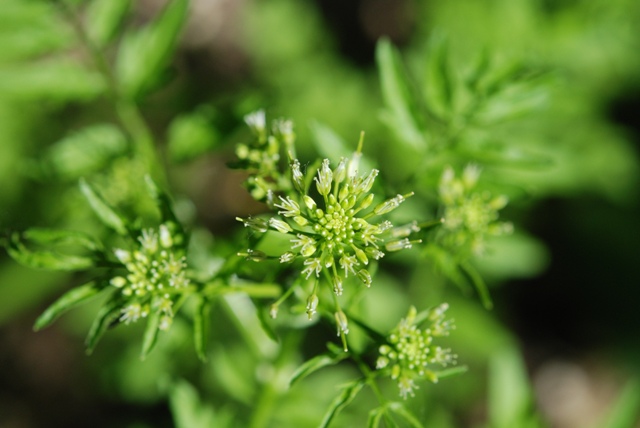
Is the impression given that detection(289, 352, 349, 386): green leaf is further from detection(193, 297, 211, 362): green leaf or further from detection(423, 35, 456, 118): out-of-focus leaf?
detection(423, 35, 456, 118): out-of-focus leaf

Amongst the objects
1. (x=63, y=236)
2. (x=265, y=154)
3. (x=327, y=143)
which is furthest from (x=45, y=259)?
(x=327, y=143)

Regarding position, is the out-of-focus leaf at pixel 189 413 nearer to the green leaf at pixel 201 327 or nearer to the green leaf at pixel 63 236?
the green leaf at pixel 201 327

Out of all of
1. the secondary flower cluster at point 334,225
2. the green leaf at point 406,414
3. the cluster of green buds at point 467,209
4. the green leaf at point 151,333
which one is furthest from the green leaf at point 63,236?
the cluster of green buds at point 467,209

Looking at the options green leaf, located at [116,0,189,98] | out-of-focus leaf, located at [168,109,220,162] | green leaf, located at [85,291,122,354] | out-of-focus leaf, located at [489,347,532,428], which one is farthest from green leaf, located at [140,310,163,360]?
out-of-focus leaf, located at [489,347,532,428]

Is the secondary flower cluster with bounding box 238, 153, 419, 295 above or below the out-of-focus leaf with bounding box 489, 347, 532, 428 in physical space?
above

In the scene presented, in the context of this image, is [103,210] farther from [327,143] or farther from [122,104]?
[122,104]

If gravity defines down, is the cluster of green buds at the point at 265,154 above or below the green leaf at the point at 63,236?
below
